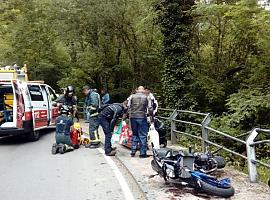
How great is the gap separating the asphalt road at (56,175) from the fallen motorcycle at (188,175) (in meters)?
0.84

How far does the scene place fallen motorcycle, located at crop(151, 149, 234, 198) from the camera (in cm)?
691

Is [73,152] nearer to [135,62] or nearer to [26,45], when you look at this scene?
[135,62]

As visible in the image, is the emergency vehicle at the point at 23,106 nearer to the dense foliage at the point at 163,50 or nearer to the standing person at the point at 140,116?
the standing person at the point at 140,116

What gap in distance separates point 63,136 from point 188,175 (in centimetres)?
582

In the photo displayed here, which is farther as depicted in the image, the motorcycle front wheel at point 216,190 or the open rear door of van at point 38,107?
the open rear door of van at point 38,107

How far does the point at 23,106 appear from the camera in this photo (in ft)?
45.0

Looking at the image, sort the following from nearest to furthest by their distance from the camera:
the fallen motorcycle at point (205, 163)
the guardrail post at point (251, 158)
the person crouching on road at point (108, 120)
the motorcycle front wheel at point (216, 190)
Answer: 1. the motorcycle front wheel at point (216, 190)
2. the guardrail post at point (251, 158)
3. the fallen motorcycle at point (205, 163)
4. the person crouching on road at point (108, 120)

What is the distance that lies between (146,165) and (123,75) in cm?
1751

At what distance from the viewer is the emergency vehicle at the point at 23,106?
44.8 feet

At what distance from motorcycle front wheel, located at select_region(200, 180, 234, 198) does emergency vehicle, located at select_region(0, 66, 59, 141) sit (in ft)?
26.8

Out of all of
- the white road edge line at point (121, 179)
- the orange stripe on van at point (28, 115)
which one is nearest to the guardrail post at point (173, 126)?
the white road edge line at point (121, 179)

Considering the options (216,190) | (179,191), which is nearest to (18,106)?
(179,191)

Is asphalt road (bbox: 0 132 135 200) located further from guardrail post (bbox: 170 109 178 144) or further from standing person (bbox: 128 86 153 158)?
guardrail post (bbox: 170 109 178 144)

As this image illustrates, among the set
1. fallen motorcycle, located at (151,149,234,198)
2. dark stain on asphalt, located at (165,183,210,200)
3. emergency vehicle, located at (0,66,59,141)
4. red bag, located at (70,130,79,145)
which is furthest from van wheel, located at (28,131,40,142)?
dark stain on asphalt, located at (165,183,210,200)
